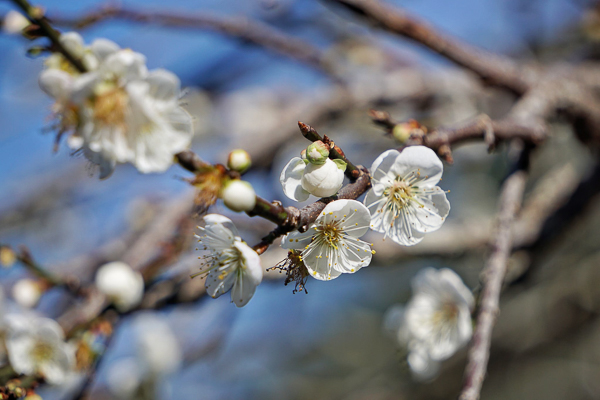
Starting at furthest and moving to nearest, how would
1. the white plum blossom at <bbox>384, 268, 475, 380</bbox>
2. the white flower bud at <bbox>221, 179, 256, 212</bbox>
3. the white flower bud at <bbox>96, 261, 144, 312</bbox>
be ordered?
the white flower bud at <bbox>96, 261, 144, 312</bbox>, the white plum blossom at <bbox>384, 268, 475, 380</bbox>, the white flower bud at <bbox>221, 179, 256, 212</bbox>

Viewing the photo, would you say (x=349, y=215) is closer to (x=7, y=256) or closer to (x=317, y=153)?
(x=317, y=153)

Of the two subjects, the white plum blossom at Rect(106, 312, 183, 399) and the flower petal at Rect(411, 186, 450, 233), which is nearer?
the flower petal at Rect(411, 186, 450, 233)

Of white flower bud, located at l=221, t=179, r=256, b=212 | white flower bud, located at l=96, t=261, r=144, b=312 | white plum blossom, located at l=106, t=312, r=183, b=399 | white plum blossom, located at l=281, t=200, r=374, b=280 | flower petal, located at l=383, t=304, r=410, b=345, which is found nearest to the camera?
white flower bud, located at l=221, t=179, r=256, b=212

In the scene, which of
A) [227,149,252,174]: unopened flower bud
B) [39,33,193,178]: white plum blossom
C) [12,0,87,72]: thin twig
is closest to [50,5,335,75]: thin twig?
[12,0,87,72]: thin twig

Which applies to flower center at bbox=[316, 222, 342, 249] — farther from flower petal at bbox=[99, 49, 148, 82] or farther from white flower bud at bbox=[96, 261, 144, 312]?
white flower bud at bbox=[96, 261, 144, 312]

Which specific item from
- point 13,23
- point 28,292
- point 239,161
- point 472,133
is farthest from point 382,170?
point 28,292

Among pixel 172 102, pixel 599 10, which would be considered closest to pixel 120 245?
pixel 172 102
